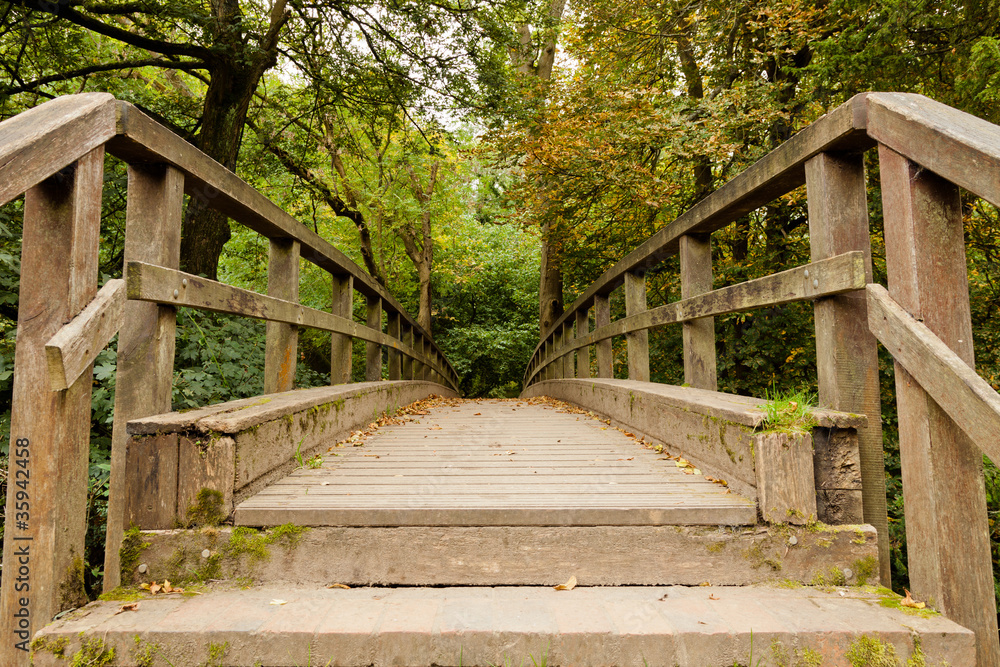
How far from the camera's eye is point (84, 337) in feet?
5.80

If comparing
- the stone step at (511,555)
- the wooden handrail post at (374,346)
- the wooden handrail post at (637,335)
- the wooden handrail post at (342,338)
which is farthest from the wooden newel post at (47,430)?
the wooden handrail post at (637,335)

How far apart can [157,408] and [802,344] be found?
6721 millimetres

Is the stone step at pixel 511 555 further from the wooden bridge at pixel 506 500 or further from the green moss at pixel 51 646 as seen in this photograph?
the green moss at pixel 51 646

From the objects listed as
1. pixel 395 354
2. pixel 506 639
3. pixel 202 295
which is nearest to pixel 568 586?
pixel 506 639

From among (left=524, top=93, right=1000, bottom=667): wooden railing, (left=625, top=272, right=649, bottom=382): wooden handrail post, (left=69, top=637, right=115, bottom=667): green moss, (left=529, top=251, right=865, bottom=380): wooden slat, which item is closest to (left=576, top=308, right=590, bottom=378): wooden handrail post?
(left=625, top=272, right=649, bottom=382): wooden handrail post

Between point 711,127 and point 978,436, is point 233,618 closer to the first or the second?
point 978,436

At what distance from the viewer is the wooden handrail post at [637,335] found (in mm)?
4922

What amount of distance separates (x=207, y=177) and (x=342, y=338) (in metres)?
2.45

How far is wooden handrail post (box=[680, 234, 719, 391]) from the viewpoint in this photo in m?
3.72

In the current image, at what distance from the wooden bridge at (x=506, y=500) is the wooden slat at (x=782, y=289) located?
0.6 inches

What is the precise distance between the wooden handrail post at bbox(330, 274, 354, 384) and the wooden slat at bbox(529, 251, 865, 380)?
8.38ft

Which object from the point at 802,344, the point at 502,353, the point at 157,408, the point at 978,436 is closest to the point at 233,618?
the point at 157,408

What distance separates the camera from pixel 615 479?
265 cm

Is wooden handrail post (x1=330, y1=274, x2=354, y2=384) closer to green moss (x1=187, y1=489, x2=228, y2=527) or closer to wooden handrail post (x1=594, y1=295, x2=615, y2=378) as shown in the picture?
green moss (x1=187, y1=489, x2=228, y2=527)
